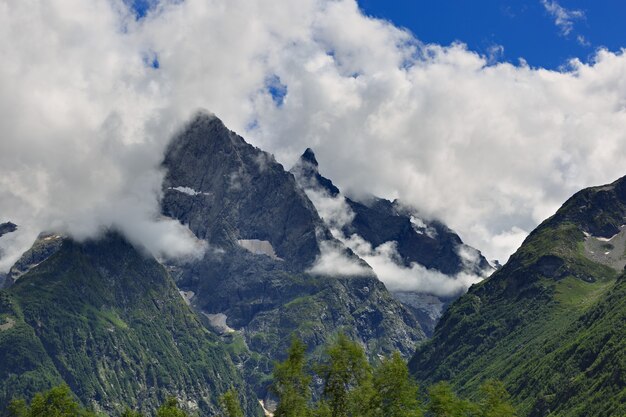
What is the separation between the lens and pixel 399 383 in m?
122

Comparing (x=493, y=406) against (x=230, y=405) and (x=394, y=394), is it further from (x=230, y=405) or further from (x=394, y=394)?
(x=230, y=405)

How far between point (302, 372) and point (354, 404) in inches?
542

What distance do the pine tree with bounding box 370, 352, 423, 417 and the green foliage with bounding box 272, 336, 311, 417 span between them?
13.6m

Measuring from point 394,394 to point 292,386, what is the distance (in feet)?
61.6

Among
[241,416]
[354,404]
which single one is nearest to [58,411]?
[241,416]

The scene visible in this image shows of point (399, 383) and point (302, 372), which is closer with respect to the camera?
point (399, 383)

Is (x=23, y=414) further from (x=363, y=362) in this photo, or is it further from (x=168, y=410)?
(x=363, y=362)

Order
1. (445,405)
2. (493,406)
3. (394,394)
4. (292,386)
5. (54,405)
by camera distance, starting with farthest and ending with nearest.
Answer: (54,405)
(292,386)
(493,406)
(445,405)
(394,394)

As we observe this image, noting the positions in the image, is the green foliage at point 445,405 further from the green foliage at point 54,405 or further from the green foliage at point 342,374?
the green foliage at point 54,405

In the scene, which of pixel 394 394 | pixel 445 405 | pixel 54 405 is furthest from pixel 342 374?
pixel 54 405

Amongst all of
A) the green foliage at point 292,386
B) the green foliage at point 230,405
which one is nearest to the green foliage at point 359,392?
the green foliage at point 292,386

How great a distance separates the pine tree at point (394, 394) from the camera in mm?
121312

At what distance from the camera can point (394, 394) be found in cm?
12262

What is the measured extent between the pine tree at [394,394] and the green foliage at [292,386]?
1364cm
